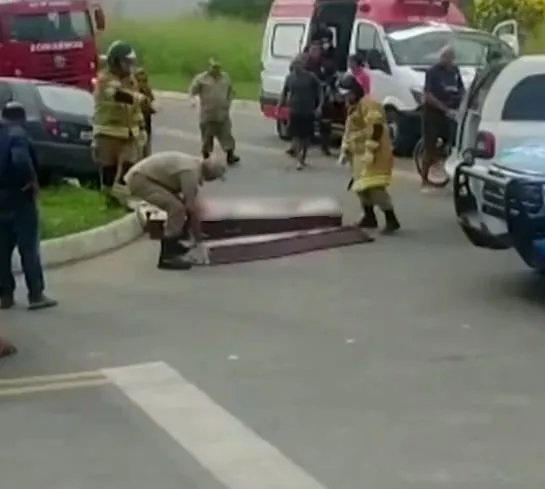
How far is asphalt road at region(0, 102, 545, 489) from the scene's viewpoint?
7039 millimetres

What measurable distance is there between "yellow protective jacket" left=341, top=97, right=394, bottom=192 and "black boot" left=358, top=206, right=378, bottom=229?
0.35m

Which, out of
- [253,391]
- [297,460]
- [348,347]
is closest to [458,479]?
[297,460]

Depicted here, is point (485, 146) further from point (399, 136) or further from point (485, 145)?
point (399, 136)

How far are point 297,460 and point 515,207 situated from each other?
395 centimetres

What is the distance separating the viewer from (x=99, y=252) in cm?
1366

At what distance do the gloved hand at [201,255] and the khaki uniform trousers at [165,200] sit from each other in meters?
0.29

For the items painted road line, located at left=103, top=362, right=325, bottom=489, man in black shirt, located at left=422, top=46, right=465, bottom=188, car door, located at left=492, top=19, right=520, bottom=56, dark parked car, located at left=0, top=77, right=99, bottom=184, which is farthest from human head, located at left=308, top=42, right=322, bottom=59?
painted road line, located at left=103, top=362, right=325, bottom=489

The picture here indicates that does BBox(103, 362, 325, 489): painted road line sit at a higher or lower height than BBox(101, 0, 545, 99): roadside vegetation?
higher

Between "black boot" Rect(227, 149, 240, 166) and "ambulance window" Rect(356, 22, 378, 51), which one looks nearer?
"black boot" Rect(227, 149, 240, 166)

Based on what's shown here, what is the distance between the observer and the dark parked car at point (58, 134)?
1755 cm

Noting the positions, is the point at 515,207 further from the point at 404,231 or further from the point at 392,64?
the point at 392,64

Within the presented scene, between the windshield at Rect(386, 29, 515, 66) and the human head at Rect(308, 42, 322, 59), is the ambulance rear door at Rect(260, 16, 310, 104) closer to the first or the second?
the human head at Rect(308, 42, 322, 59)

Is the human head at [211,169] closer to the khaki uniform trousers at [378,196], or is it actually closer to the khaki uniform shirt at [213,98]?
the khaki uniform trousers at [378,196]

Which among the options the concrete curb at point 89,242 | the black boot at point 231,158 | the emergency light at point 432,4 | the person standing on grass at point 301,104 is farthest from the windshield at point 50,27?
the concrete curb at point 89,242
